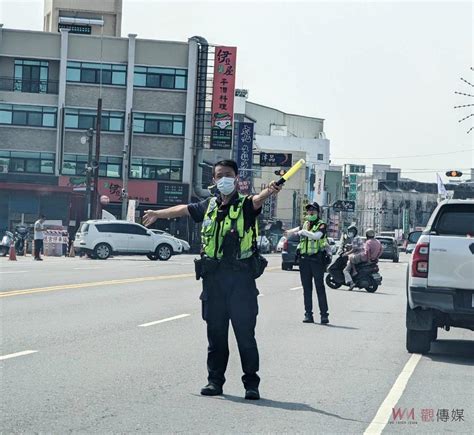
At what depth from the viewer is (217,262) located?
30.6 feet

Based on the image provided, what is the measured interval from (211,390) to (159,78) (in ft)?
209

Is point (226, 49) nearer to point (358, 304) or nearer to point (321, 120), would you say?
point (358, 304)

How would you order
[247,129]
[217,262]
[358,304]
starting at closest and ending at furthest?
1. [217,262]
2. [358,304]
3. [247,129]

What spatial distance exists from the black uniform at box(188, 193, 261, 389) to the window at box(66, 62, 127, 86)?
6330 centimetres

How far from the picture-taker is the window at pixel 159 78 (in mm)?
71875

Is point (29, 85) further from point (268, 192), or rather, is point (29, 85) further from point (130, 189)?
point (268, 192)

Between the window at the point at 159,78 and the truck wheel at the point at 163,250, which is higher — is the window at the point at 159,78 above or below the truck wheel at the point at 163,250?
above

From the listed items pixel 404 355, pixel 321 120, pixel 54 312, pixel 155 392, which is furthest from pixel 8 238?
pixel 321 120

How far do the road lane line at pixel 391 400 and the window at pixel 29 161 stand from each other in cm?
6011

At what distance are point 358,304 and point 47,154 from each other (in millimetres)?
50912

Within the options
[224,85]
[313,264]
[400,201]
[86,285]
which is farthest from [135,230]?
[400,201]

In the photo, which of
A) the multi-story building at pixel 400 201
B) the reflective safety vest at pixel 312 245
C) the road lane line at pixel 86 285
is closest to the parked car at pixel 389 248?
the road lane line at pixel 86 285

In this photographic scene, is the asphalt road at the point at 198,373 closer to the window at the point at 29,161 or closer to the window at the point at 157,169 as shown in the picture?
the window at the point at 29,161

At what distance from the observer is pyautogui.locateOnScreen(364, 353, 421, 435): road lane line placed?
826 cm
